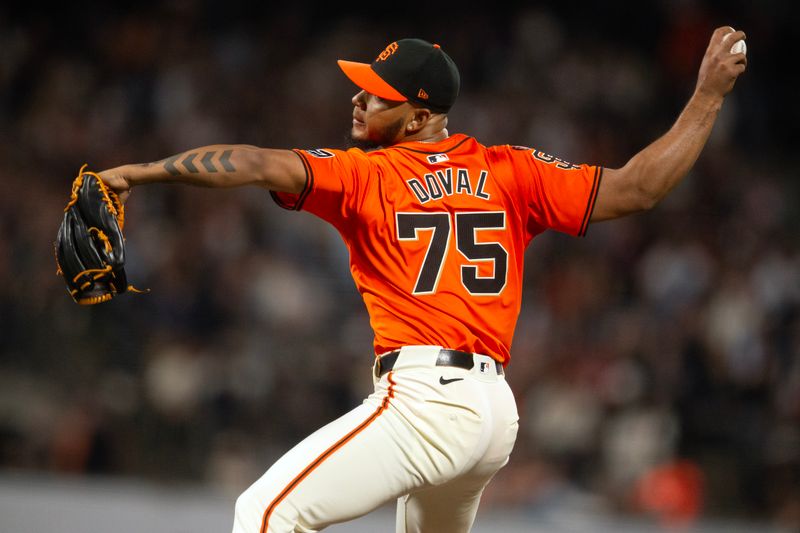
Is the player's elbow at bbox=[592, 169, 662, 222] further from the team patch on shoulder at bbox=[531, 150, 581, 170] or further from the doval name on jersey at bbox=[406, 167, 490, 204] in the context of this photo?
the doval name on jersey at bbox=[406, 167, 490, 204]

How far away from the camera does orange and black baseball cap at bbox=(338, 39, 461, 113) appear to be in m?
3.36

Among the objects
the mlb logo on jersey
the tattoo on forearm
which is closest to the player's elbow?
the mlb logo on jersey

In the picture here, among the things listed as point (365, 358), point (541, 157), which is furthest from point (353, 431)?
point (365, 358)

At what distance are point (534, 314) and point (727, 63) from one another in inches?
190

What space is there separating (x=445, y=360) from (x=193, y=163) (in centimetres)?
94

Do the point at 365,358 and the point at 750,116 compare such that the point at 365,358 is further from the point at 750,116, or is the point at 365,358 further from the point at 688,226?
the point at 750,116

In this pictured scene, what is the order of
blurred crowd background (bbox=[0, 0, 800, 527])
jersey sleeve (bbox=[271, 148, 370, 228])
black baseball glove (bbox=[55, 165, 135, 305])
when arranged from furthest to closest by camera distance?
blurred crowd background (bbox=[0, 0, 800, 527])
jersey sleeve (bbox=[271, 148, 370, 228])
black baseball glove (bbox=[55, 165, 135, 305])

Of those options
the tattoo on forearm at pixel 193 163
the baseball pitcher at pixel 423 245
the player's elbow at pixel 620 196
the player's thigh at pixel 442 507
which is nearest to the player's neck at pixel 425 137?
the baseball pitcher at pixel 423 245

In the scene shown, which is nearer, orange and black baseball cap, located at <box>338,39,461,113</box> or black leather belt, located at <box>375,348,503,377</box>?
black leather belt, located at <box>375,348,503,377</box>

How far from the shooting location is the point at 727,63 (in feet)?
11.2

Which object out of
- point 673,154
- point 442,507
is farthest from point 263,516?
point 673,154

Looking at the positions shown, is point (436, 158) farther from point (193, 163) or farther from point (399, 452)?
point (399, 452)

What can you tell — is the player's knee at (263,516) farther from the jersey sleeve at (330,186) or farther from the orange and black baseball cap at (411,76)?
the orange and black baseball cap at (411,76)

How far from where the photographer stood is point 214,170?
115 inches
